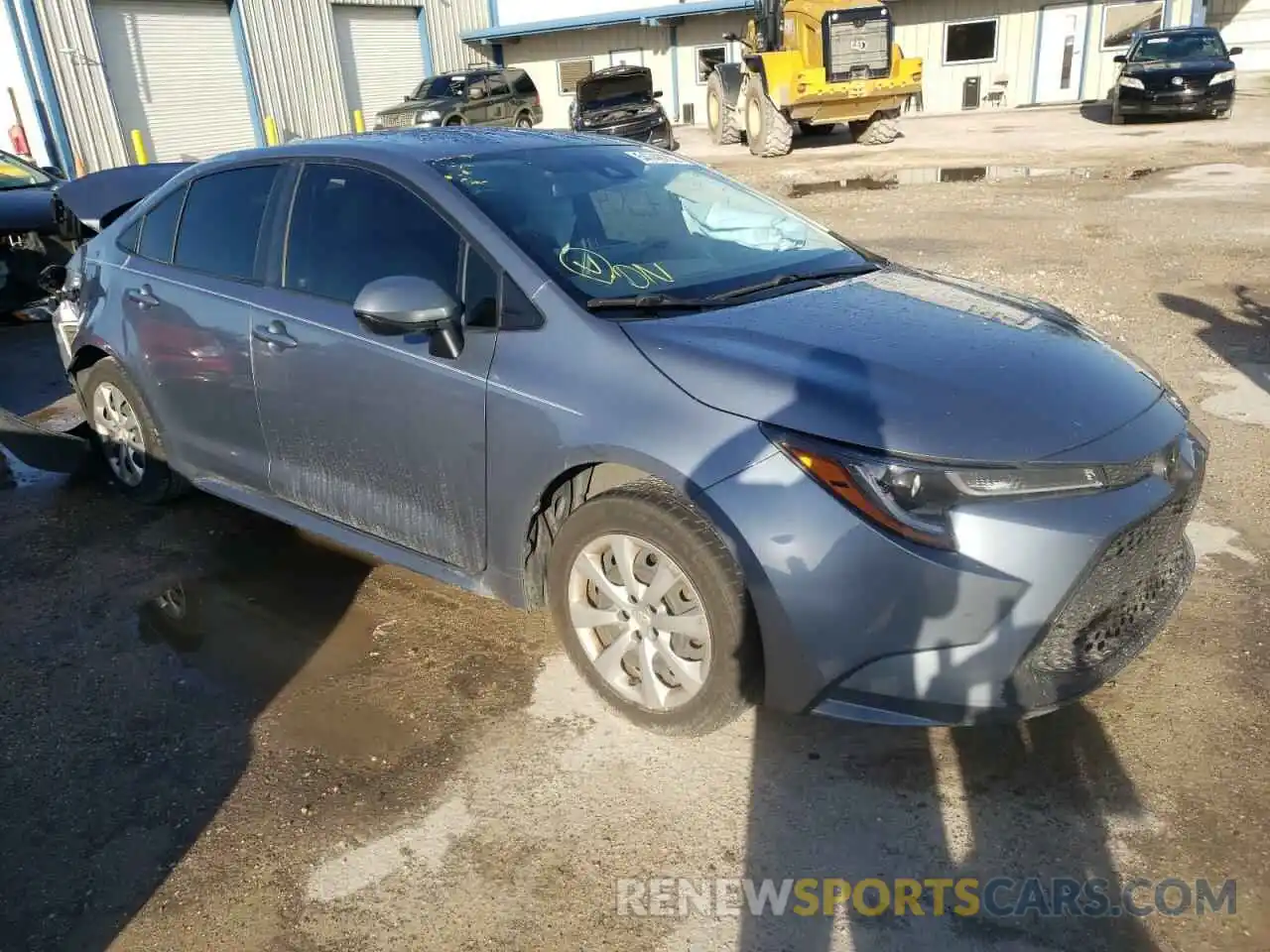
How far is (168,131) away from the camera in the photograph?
20.9 m

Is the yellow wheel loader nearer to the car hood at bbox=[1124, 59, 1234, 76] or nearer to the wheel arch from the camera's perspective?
the car hood at bbox=[1124, 59, 1234, 76]

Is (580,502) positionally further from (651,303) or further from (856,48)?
(856,48)

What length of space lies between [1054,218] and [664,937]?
406 inches

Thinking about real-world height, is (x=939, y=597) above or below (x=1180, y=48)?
below

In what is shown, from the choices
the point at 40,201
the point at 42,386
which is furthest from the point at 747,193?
the point at 40,201

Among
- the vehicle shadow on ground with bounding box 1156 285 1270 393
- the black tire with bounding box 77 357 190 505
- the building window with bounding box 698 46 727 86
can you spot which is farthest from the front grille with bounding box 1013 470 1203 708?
the building window with bounding box 698 46 727 86

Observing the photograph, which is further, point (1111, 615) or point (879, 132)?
point (879, 132)

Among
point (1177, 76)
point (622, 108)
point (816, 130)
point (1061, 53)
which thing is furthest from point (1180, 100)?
point (622, 108)

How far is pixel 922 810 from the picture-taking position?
2.58m

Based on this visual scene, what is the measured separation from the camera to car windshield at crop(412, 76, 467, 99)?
75.2 feet

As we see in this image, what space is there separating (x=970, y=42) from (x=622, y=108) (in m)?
12.8

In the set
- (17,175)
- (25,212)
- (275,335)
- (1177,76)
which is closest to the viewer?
(275,335)

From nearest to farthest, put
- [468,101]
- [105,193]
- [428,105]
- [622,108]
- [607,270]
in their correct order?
[607,270] < [105,193] < [622,108] < [428,105] < [468,101]

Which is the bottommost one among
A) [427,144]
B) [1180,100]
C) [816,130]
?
[816,130]
